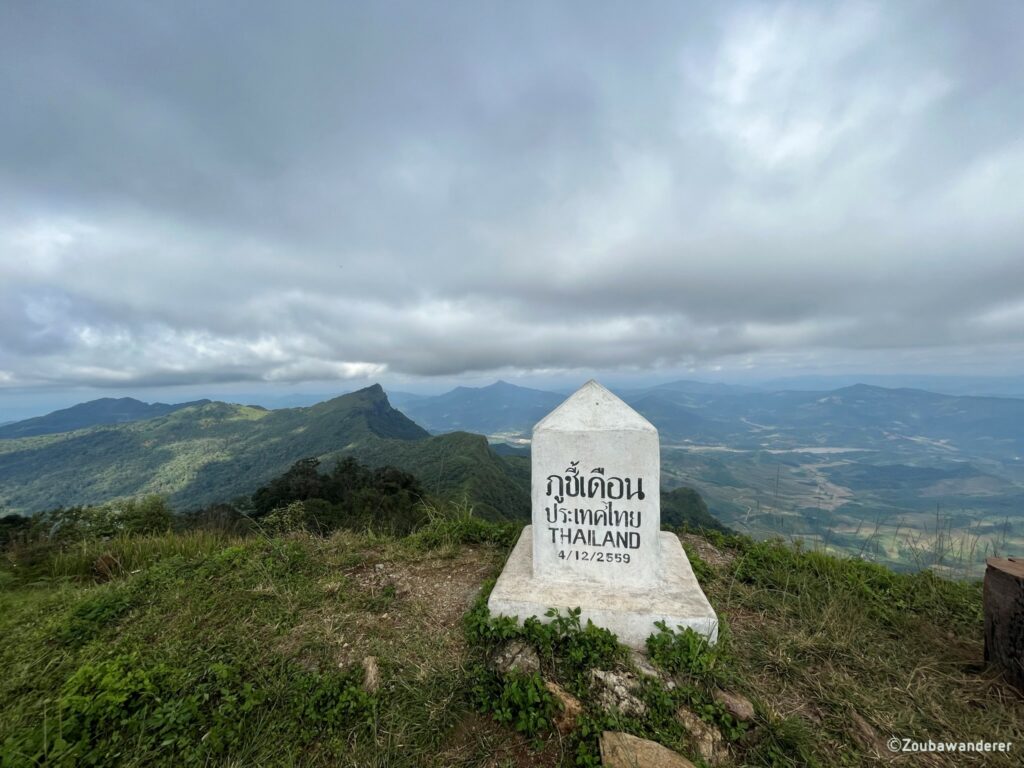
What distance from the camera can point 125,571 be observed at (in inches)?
205

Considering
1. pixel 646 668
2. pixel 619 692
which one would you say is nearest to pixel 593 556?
pixel 646 668

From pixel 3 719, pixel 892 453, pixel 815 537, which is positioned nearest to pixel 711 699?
pixel 815 537

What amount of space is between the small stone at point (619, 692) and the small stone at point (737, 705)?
59 cm

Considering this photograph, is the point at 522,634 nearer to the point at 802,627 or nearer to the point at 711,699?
the point at 711,699

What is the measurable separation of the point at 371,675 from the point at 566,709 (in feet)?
5.18

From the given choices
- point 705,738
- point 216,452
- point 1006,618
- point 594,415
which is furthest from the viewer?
point 216,452

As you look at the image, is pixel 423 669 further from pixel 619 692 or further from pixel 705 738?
pixel 705 738

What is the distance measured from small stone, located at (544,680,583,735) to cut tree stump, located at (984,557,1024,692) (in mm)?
3412

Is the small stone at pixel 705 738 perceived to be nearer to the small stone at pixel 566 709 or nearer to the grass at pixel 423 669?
the grass at pixel 423 669

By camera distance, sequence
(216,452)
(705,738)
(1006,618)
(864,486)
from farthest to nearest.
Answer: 1. (216,452)
2. (864,486)
3. (1006,618)
4. (705,738)

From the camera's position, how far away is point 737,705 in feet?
9.50

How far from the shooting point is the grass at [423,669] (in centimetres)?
267

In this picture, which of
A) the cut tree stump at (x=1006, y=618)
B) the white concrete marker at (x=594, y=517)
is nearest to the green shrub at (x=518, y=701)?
the white concrete marker at (x=594, y=517)

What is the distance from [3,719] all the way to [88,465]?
144m
